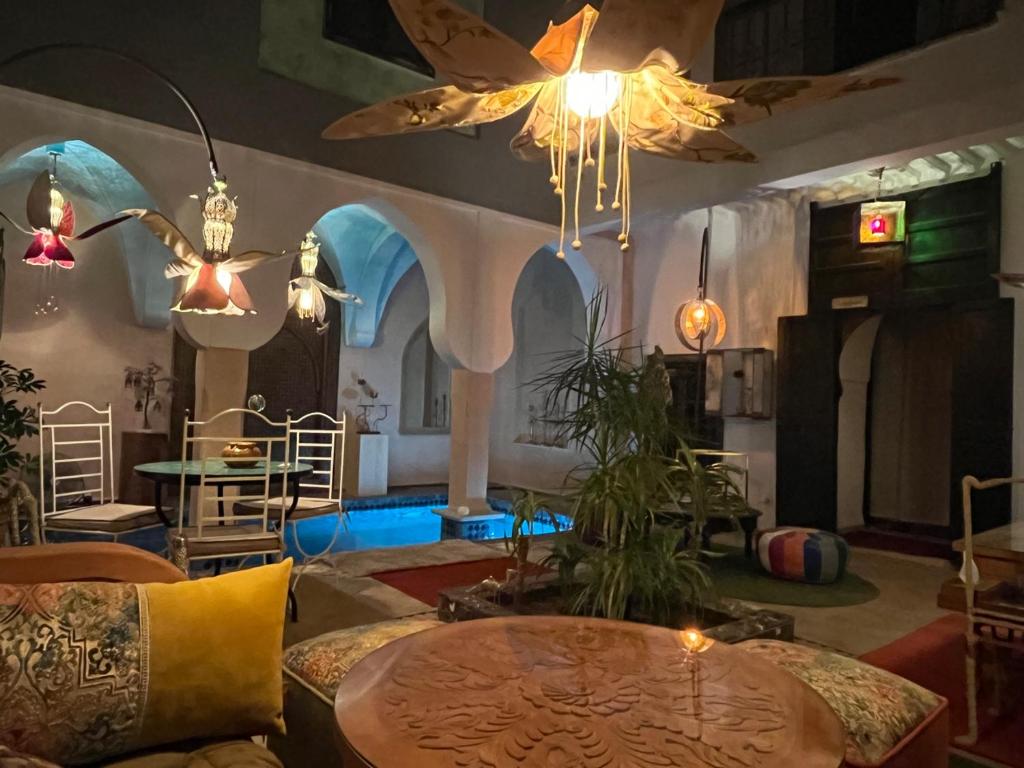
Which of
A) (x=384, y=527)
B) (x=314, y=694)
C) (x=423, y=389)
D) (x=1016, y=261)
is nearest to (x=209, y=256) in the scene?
(x=314, y=694)

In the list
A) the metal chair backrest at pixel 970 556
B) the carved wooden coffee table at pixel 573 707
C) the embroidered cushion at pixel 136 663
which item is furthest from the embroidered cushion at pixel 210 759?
the metal chair backrest at pixel 970 556

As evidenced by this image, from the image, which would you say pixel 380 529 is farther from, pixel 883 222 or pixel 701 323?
pixel 883 222

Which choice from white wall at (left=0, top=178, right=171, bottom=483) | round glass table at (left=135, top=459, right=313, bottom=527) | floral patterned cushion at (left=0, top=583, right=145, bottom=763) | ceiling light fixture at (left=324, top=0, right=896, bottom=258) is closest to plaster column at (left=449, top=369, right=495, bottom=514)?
round glass table at (left=135, top=459, right=313, bottom=527)

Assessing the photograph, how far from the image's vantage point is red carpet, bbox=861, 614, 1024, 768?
2.64 meters

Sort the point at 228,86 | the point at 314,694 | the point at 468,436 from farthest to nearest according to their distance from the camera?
the point at 468,436
the point at 228,86
the point at 314,694

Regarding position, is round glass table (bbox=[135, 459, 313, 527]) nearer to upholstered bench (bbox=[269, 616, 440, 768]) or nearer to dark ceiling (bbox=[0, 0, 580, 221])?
upholstered bench (bbox=[269, 616, 440, 768])

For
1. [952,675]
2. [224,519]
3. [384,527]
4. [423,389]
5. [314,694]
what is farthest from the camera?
[423,389]

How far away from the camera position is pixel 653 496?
2658 mm

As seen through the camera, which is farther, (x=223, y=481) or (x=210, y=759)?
(x=223, y=481)

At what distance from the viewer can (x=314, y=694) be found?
181cm

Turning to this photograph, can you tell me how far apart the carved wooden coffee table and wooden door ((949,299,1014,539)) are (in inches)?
205

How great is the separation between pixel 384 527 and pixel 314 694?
626 cm

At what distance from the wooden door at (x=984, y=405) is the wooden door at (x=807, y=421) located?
1.05 metres

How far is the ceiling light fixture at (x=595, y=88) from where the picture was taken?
4.75 feet
